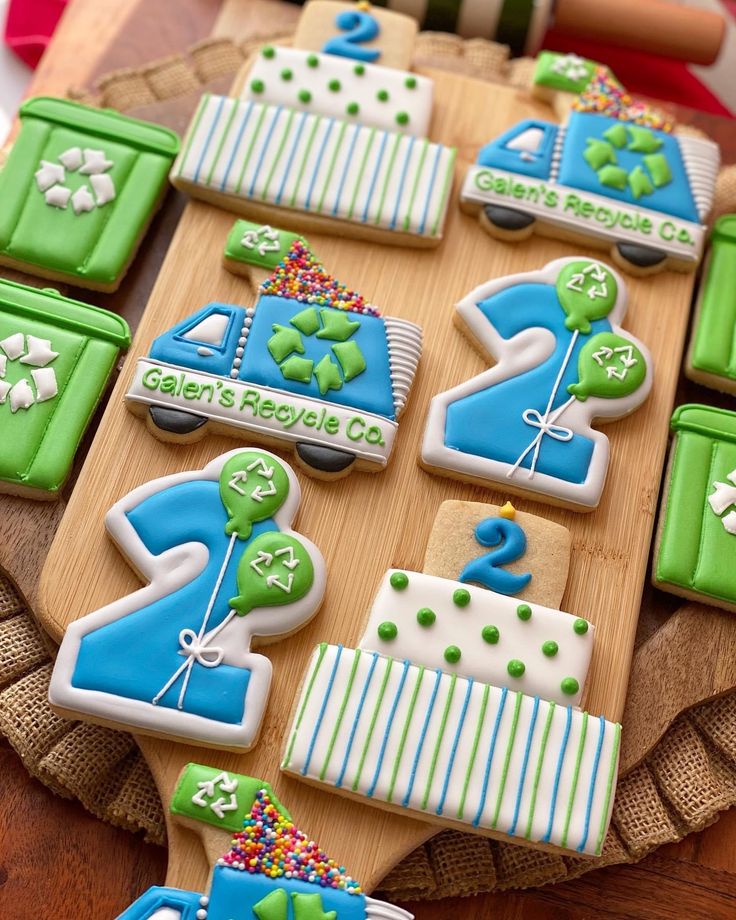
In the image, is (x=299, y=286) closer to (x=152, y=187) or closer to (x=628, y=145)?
(x=152, y=187)

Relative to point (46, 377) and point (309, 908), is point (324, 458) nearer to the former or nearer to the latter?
point (46, 377)

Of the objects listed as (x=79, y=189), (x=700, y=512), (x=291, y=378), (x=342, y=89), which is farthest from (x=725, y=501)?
(x=79, y=189)

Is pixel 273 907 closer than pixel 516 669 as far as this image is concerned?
Yes

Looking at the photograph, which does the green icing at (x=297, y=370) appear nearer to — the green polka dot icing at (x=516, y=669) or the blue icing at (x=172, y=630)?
the blue icing at (x=172, y=630)

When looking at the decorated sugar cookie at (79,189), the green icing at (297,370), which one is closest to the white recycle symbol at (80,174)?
the decorated sugar cookie at (79,189)

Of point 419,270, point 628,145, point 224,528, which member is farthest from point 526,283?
point 224,528

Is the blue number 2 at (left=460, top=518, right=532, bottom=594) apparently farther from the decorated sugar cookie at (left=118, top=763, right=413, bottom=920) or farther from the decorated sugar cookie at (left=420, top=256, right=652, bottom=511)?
the decorated sugar cookie at (left=118, top=763, right=413, bottom=920)
